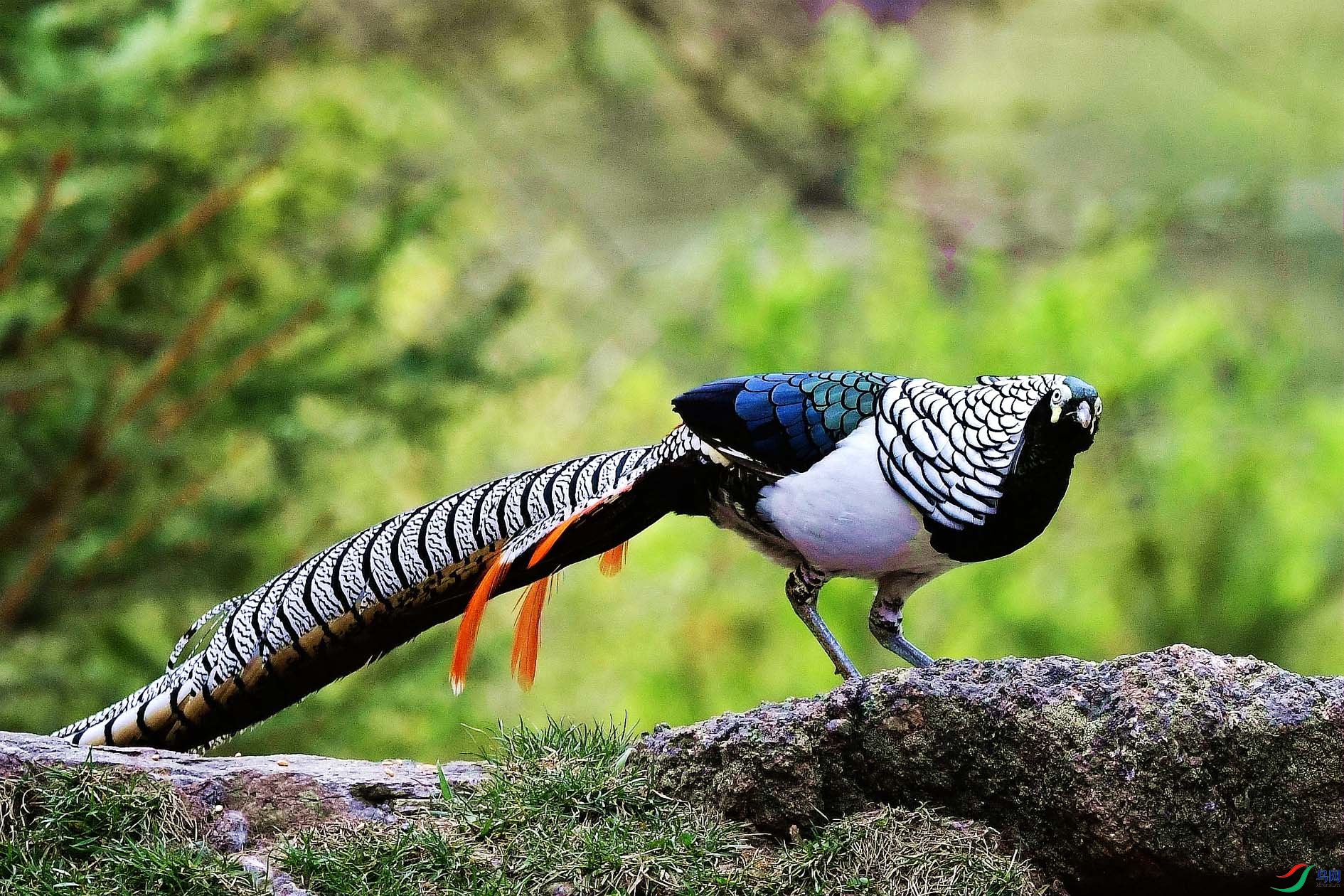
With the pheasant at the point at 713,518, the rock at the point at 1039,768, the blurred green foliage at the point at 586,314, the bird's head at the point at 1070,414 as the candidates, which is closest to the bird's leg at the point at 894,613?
the pheasant at the point at 713,518

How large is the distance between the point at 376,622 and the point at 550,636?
22.6ft

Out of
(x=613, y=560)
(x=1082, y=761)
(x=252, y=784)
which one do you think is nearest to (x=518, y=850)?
(x=252, y=784)

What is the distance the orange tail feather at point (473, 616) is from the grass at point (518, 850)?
1.43ft

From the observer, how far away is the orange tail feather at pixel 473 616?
4.07m

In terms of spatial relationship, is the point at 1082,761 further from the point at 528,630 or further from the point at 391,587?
the point at 391,587

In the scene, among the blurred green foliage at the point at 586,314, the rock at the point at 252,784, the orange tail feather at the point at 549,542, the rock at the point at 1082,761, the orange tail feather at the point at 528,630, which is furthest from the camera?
the blurred green foliage at the point at 586,314

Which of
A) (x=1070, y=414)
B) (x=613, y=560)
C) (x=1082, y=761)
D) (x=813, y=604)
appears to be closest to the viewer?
(x=1082, y=761)

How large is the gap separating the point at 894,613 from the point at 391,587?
1489 mm

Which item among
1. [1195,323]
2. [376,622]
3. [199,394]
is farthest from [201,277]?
[1195,323]

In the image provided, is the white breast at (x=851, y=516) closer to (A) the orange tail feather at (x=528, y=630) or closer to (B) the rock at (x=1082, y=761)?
(B) the rock at (x=1082, y=761)

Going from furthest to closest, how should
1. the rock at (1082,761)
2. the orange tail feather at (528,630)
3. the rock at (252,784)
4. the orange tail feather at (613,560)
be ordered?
the orange tail feather at (613,560)
the orange tail feather at (528,630)
the rock at (252,784)
the rock at (1082,761)

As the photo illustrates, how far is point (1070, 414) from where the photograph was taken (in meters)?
3.88

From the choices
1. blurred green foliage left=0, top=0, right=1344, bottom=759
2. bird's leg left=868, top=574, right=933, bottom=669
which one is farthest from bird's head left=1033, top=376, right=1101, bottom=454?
blurred green foliage left=0, top=0, right=1344, bottom=759

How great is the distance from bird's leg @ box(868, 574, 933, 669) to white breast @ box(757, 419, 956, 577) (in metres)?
0.17
